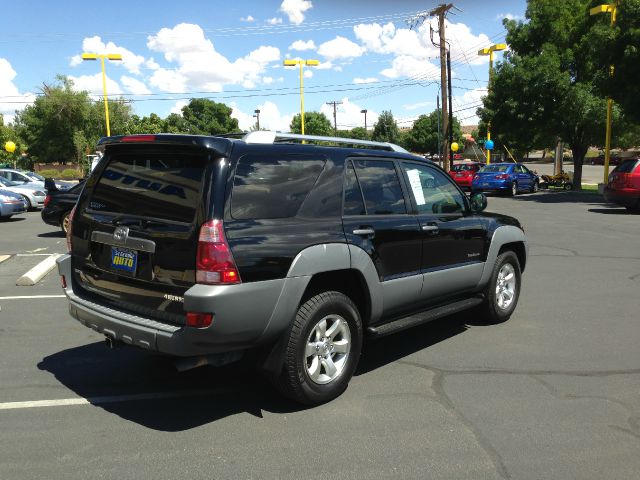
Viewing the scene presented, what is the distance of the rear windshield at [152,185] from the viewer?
11.6ft

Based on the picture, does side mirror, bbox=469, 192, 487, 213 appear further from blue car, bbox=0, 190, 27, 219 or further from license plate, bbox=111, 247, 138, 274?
blue car, bbox=0, 190, 27, 219

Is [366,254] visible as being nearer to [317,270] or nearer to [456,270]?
[317,270]

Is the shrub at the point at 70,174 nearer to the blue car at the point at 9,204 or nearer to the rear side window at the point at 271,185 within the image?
the blue car at the point at 9,204

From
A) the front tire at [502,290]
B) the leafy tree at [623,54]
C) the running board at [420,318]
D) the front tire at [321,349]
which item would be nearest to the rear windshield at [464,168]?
the leafy tree at [623,54]

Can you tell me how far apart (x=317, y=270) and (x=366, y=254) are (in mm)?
533

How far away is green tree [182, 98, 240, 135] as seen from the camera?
8975 centimetres

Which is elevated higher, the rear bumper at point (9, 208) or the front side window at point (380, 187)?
the front side window at point (380, 187)

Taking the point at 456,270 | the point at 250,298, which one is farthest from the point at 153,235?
the point at 456,270

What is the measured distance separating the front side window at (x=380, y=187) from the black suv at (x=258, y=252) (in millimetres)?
12

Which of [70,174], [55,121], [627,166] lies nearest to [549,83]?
[627,166]

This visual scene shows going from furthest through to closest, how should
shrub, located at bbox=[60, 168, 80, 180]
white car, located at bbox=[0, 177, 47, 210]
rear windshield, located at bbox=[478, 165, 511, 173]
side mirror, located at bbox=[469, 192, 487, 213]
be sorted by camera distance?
shrub, located at bbox=[60, 168, 80, 180]
rear windshield, located at bbox=[478, 165, 511, 173]
white car, located at bbox=[0, 177, 47, 210]
side mirror, located at bbox=[469, 192, 487, 213]

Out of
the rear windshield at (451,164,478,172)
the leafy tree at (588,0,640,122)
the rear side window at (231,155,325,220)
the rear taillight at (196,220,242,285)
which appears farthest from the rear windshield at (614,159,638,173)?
the rear taillight at (196,220,242,285)

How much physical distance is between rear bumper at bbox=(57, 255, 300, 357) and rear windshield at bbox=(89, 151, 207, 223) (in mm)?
543

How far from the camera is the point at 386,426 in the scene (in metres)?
3.59
